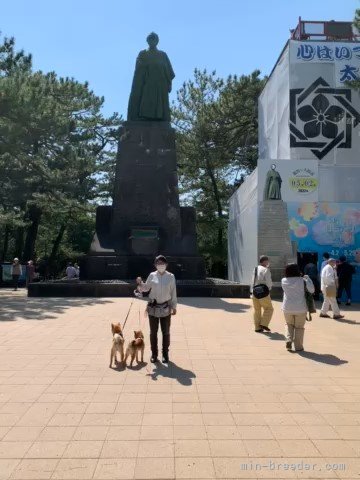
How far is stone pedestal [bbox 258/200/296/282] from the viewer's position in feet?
53.9

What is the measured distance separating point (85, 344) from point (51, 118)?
686 inches

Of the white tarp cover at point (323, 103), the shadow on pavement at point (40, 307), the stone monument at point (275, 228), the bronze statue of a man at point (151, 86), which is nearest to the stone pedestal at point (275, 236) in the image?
the stone monument at point (275, 228)

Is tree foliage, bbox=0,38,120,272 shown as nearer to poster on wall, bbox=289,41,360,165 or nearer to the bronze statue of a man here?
the bronze statue of a man

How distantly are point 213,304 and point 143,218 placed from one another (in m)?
5.05

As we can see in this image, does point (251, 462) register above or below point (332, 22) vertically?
below

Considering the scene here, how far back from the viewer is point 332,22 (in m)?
A: 19.8

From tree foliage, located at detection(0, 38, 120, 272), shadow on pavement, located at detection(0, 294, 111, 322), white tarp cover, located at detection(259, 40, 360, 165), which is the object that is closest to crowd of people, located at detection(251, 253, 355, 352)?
shadow on pavement, located at detection(0, 294, 111, 322)

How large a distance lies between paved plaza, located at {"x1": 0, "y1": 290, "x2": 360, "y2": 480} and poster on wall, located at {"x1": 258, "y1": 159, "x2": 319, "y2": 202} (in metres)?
8.64

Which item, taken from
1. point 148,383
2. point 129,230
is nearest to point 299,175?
point 129,230

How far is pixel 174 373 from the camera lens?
5.84 metres

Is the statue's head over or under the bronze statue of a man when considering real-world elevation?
over

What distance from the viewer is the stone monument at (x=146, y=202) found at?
1570cm

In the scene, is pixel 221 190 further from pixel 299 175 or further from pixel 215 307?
pixel 215 307

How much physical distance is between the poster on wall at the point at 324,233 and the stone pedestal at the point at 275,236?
0.81 ft
